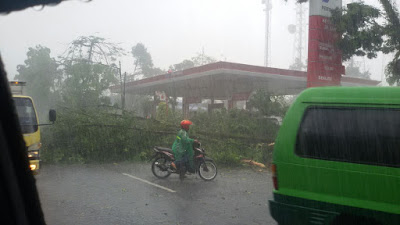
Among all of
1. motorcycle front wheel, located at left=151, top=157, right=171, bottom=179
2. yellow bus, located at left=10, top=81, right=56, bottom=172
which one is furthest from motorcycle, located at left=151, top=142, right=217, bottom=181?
yellow bus, located at left=10, top=81, right=56, bottom=172

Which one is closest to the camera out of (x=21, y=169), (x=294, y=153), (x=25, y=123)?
(x=21, y=169)

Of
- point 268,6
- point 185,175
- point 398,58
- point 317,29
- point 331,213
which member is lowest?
point 185,175

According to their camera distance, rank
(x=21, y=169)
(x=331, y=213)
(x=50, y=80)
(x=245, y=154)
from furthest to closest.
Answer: (x=50, y=80) < (x=245, y=154) < (x=331, y=213) < (x=21, y=169)

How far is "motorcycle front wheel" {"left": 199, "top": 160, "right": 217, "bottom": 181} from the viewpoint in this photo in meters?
9.52

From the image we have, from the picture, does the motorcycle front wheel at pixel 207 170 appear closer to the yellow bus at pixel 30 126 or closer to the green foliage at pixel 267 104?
the yellow bus at pixel 30 126

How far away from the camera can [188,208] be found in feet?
22.0

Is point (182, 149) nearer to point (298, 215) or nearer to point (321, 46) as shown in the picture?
point (298, 215)

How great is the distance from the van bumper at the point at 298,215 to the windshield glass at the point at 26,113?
6.04 meters

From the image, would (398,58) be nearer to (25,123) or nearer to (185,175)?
(185,175)

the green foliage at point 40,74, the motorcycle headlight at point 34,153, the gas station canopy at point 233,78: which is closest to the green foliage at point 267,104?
the gas station canopy at point 233,78

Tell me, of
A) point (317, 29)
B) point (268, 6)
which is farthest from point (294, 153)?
point (268, 6)

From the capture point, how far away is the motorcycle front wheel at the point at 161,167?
9586 millimetres

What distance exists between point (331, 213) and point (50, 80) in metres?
28.3

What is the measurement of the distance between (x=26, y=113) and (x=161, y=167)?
343cm
